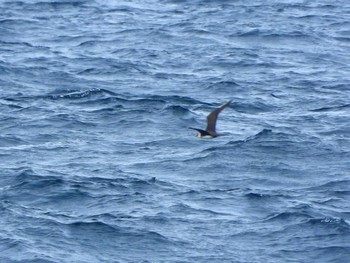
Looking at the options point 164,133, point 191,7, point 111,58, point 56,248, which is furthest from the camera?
point 191,7

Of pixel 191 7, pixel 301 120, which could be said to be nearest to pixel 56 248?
pixel 301 120

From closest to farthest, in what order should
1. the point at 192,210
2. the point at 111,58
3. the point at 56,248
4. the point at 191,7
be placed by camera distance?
the point at 56,248 → the point at 192,210 → the point at 111,58 → the point at 191,7

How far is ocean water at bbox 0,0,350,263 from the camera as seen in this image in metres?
26.8

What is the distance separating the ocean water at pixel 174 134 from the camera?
26797mm

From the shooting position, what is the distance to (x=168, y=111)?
118 ft

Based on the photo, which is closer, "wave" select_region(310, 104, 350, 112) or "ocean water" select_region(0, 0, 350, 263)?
"ocean water" select_region(0, 0, 350, 263)

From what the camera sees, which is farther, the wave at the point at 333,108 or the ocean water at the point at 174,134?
the wave at the point at 333,108

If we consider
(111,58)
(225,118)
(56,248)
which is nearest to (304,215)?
(56,248)

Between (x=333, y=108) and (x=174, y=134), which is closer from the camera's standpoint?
(x=174, y=134)

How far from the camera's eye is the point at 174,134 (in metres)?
33.8

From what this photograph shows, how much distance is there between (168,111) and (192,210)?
826cm

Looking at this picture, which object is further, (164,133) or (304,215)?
(164,133)

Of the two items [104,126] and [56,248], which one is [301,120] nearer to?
[104,126]

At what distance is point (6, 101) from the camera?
3678 cm
